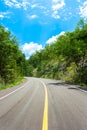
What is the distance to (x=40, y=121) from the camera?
9312 mm

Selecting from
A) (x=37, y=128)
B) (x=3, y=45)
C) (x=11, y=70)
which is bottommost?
(x=37, y=128)

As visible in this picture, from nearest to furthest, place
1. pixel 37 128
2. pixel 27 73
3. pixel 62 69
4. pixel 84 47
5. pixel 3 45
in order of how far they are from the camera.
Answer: pixel 37 128 → pixel 84 47 → pixel 3 45 → pixel 62 69 → pixel 27 73

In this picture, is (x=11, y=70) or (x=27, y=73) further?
(x=27, y=73)

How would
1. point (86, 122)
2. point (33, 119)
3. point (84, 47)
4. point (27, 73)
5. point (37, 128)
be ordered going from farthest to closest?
1. point (27, 73)
2. point (84, 47)
3. point (33, 119)
4. point (86, 122)
5. point (37, 128)

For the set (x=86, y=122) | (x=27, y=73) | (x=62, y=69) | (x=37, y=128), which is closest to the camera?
(x=37, y=128)

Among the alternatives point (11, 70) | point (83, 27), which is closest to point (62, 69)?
point (11, 70)

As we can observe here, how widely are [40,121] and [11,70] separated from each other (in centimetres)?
4583

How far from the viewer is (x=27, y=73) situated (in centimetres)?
15012

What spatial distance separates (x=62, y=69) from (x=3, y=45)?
106ft

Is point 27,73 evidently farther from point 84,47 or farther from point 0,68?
point 84,47

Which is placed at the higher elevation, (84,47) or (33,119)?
(84,47)

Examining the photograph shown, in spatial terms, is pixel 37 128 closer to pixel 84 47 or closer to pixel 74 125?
pixel 74 125

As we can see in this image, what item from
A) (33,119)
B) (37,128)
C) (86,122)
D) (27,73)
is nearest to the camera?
(37,128)

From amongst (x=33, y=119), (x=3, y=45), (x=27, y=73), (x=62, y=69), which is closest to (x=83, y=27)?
(x=3, y=45)
